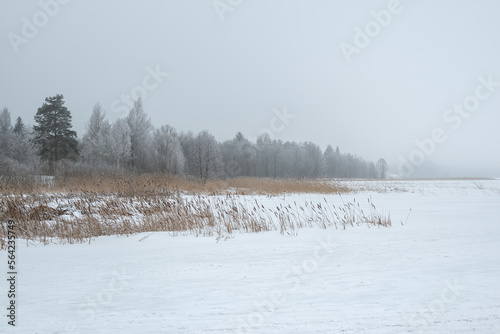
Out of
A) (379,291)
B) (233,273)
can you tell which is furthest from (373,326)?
(233,273)

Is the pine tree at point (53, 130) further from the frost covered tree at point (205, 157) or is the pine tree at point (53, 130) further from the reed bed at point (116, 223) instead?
the reed bed at point (116, 223)

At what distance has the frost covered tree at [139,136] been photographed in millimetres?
34375

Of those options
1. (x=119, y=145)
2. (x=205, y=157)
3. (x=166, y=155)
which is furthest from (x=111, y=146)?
(x=205, y=157)

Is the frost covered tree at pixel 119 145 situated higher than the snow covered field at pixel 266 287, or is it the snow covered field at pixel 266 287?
the frost covered tree at pixel 119 145

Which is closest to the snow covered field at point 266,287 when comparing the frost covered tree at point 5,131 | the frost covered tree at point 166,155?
the frost covered tree at point 166,155

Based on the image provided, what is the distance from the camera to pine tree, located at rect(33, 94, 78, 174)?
3190 centimetres

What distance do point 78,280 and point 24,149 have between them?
43.3 m

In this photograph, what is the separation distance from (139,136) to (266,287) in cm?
3490

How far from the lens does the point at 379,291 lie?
9.33 ft

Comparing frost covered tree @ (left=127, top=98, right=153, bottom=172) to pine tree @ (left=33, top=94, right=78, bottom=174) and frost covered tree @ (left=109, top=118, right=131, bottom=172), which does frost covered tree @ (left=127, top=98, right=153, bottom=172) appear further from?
pine tree @ (left=33, top=94, right=78, bottom=174)
